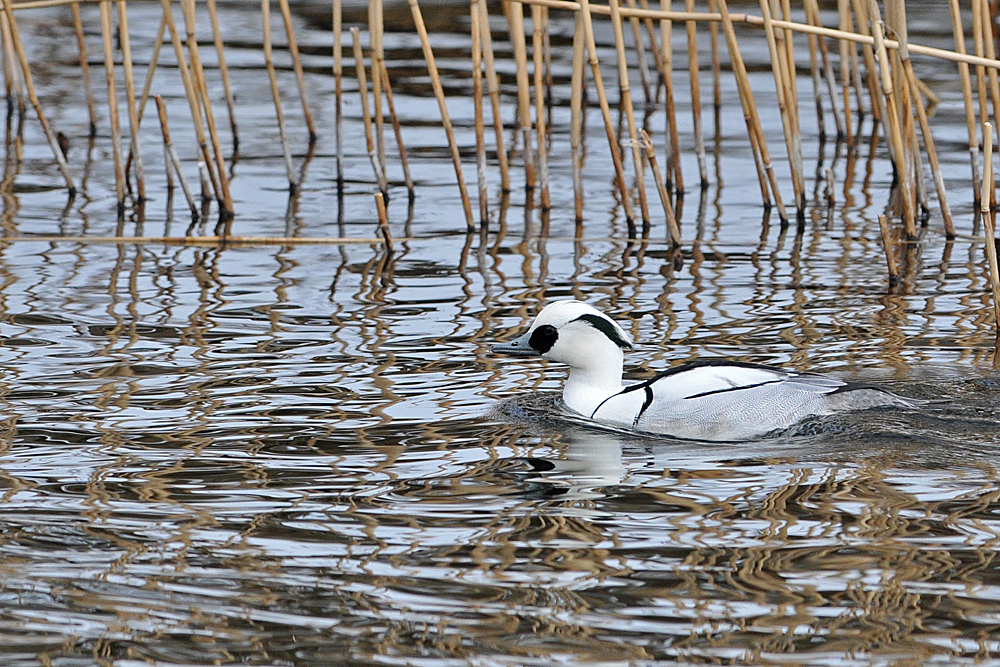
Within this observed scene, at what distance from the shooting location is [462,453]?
20.3ft

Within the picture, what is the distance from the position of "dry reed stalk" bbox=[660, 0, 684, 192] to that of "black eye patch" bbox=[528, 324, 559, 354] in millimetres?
3907

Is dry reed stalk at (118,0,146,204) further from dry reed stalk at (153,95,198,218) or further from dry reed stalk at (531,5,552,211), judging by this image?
dry reed stalk at (531,5,552,211)

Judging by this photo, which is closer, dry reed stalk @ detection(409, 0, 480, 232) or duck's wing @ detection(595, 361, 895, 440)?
duck's wing @ detection(595, 361, 895, 440)

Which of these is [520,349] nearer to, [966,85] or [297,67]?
[966,85]

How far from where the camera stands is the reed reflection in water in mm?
4410

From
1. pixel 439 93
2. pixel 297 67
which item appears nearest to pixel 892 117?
pixel 439 93

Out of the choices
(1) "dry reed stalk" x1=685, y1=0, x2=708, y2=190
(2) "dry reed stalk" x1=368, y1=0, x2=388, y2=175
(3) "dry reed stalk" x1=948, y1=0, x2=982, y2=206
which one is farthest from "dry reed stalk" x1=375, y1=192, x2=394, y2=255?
(3) "dry reed stalk" x1=948, y1=0, x2=982, y2=206

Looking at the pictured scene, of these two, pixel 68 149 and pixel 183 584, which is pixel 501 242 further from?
pixel 183 584

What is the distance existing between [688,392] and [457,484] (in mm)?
1215

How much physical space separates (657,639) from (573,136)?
6.37 meters

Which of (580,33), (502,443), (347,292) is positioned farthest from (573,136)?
(502,443)

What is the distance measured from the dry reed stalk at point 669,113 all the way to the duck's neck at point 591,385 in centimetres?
389

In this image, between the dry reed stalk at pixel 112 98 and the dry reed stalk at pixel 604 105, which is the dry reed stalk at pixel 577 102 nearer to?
the dry reed stalk at pixel 604 105

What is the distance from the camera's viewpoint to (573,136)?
1032 cm
